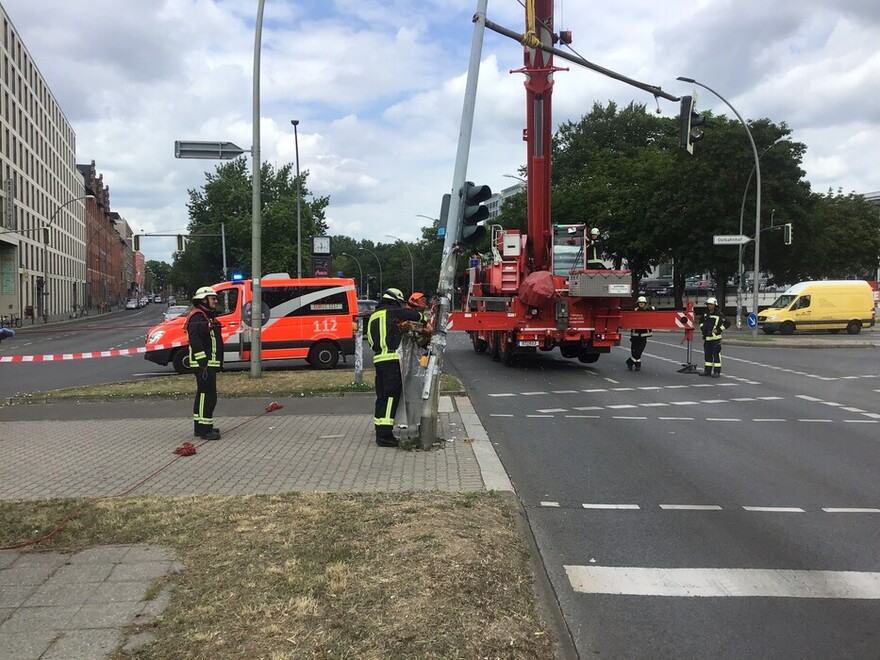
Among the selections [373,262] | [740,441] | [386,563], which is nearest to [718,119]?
[740,441]

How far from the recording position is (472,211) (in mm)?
7625

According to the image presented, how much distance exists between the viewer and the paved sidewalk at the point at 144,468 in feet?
11.4

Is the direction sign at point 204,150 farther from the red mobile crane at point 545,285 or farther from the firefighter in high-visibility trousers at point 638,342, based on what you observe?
the firefighter in high-visibility trousers at point 638,342

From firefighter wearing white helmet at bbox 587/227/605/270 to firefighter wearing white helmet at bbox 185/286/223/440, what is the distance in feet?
32.4

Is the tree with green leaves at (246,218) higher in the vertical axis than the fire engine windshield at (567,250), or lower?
higher

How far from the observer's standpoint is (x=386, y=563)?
400cm

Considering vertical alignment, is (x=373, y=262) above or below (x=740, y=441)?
above

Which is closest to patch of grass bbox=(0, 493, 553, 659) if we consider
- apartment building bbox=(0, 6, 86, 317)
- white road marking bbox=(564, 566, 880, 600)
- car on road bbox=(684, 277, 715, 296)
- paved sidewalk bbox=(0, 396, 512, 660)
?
paved sidewalk bbox=(0, 396, 512, 660)

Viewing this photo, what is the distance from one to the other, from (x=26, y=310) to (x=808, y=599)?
6000 centimetres

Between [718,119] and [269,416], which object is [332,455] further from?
[718,119]

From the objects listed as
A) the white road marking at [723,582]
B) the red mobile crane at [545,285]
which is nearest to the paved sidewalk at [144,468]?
the white road marking at [723,582]

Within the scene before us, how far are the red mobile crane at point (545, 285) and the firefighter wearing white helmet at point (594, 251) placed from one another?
124 mm

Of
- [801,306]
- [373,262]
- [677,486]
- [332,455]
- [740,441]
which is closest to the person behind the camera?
[677,486]

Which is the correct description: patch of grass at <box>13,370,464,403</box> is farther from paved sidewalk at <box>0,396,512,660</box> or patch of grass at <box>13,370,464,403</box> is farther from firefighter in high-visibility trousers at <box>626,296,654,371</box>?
firefighter in high-visibility trousers at <box>626,296,654,371</box>
